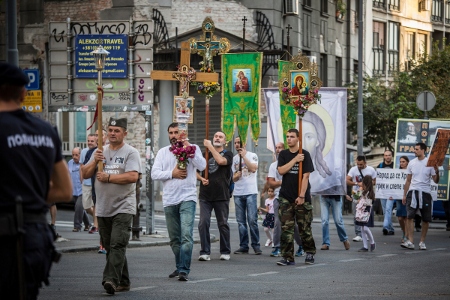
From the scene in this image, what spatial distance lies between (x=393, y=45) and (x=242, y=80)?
88.8ft

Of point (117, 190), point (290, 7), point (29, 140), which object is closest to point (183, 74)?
point (117, 190)

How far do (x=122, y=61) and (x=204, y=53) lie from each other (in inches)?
170

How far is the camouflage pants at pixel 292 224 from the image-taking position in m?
15.7

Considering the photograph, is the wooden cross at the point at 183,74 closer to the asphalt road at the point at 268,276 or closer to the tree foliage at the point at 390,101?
the asphalt road at the point at 268,276

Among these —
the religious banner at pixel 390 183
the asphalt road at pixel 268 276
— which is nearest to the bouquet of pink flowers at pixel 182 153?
the asphalt road at pixel 268 276

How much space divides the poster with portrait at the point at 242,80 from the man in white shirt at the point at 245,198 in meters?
5.68

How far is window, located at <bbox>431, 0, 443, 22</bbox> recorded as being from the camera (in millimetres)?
54938

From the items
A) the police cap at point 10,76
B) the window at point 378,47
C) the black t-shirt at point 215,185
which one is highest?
the window at point 378,47

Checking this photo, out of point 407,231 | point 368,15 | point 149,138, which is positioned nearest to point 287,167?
point 407,231

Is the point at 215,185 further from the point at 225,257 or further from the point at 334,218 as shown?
the point at 334,218

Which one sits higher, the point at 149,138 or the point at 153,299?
the point at 149,138

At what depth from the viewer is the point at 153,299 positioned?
11.2m

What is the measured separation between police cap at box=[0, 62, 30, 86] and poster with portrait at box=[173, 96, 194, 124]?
28.1 ft

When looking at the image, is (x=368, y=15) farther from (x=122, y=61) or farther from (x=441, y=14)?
(x=122, y=61)
